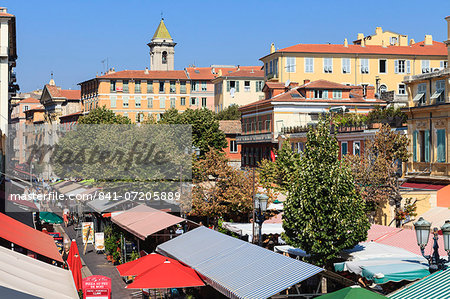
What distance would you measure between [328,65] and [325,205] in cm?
5595

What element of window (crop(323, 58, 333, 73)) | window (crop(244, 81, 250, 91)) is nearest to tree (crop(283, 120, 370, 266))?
window (crop(323, 58, 333, 73))

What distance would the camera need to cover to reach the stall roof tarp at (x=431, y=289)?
38.8 feet

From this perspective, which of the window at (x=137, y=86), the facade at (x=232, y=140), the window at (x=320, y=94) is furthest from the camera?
the window at (x=137, y=86)

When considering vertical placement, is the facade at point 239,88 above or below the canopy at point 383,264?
above

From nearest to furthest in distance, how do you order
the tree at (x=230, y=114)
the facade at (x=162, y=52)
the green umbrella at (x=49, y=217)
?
the green umbrella at (x=49, y=217)
the tree at (x=230, y=114)
the facade at (x=162, y=52)

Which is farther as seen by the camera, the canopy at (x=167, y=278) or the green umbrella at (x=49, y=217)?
the green umbrella at (x=49, y=217)

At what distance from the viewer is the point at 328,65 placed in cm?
7275

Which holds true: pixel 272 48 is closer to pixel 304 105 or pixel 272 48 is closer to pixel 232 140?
pixel 232 140

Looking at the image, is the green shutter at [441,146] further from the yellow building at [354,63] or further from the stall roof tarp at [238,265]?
the yellow building at [354,63]

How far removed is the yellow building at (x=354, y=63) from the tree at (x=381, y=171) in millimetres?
39598

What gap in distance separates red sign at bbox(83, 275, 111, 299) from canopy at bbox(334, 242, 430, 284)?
6.28m

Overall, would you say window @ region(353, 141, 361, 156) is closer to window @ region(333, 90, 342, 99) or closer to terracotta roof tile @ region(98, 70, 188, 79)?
window @ region(333, 90, 342, 99)

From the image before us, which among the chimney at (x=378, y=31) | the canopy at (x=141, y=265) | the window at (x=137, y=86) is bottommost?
the canopy at (x=141, y=265)

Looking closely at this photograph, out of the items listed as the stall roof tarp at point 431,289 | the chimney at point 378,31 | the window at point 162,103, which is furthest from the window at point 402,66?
the stall roof tarp at point 431,289
